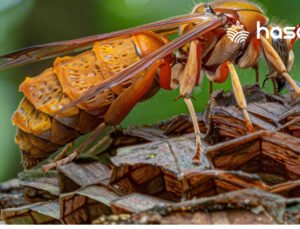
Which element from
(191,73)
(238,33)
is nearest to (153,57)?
(191,73)

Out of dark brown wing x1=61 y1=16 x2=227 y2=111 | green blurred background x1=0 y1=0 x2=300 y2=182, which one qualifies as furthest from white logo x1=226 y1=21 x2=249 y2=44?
green blurred background x1=0 y1=0 x2=300 y2=182

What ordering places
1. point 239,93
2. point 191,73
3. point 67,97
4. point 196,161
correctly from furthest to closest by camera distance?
point 67,97
point 191,73
point 239,93
point 196,161

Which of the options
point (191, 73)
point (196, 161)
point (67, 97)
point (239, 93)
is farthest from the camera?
point (67, 97)

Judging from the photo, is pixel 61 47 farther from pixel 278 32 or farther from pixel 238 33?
pixel 278 32

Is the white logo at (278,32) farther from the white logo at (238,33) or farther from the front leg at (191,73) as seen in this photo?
the front leg at (191,73)

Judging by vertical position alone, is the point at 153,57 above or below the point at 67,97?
above

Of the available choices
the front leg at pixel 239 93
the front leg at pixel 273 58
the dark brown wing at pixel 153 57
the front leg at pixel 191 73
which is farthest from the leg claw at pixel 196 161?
the front leg at pixel 273 58

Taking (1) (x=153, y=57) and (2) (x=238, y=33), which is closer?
(1) (x=153, y=57)
